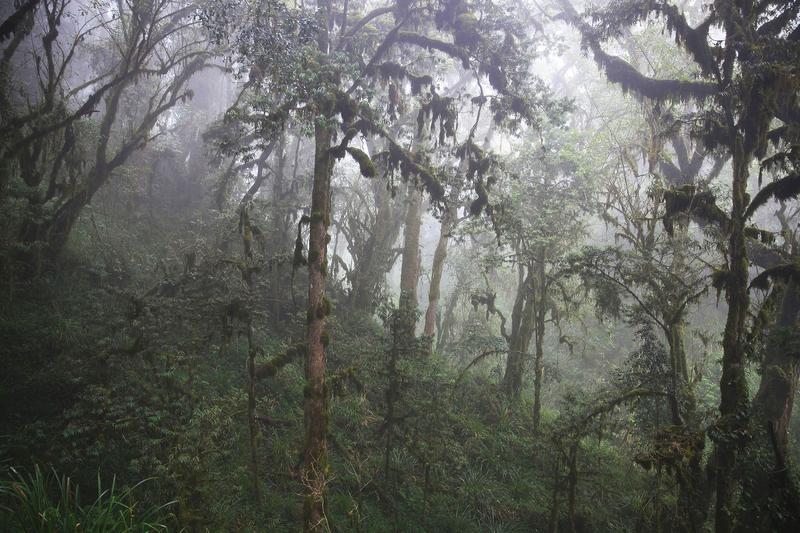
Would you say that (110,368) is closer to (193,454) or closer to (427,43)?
(193,454)

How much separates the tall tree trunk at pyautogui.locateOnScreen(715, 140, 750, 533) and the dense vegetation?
4 cm

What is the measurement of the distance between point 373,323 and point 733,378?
10.9 meters

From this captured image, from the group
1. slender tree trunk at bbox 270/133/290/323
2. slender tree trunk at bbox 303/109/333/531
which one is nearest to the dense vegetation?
slender tree trunk at bbox 303/109/333/531

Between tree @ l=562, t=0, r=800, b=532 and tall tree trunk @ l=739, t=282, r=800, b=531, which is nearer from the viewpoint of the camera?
tall tree trunk @ l=739, t=282, r=800, b=531

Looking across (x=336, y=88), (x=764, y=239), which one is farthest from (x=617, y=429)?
(x=336, y=88)

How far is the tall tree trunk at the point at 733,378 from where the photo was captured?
6.56 metres

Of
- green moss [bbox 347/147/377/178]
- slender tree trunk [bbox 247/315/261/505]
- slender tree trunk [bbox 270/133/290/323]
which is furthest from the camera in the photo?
slender tree trunk [bbox 270/133/290/323]

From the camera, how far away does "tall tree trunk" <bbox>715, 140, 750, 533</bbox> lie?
6.56 meters

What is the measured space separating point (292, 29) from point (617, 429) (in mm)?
12131

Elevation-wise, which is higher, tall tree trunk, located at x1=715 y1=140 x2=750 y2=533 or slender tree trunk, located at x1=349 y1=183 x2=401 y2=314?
slender tree trunk, located at x1=349 y1=183 x2=401 y2=314

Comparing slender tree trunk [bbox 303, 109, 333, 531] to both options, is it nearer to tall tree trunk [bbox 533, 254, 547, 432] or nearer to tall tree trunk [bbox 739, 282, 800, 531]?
tall tree trunk [bbox 739, 282, 800, 531]

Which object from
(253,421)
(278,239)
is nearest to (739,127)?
(253,421)

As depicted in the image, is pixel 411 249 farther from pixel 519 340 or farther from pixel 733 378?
pixel 733 378

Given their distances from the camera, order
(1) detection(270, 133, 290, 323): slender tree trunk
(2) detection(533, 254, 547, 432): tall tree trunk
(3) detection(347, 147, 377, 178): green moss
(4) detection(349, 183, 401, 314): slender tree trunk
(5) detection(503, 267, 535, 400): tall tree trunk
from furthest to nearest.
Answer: (4) detection(349, 183, 401, 314): slender tree trunk → (5) detection(503, 267, 535, 400): tall tree trunk → (1) detection(270, 133, 290, 323): slender tree trunk → (2) detection(533, 254, 547, 432): tall tree trunk → (3) detection(347, 147, 377, 178): green moss
